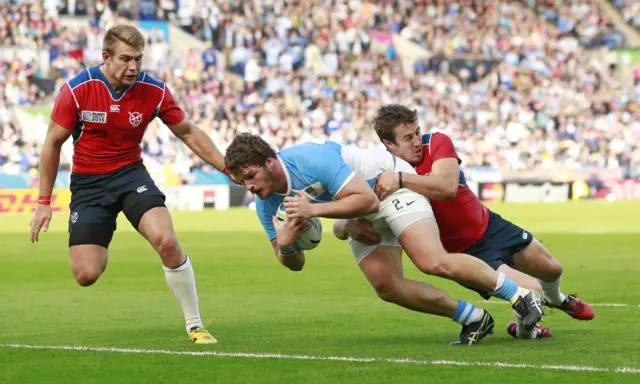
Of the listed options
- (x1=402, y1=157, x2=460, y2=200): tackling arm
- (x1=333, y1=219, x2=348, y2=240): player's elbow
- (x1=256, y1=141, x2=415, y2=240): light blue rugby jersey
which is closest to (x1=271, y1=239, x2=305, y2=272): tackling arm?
(x1=256, y1=141, x2=415, y2=240): light blue rugby jersey

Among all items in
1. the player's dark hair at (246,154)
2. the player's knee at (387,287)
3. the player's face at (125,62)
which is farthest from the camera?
the player's face at (125,62)

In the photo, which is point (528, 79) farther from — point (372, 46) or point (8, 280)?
point (8, 280)

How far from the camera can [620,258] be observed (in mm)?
18609

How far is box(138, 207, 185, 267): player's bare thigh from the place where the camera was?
9109mm

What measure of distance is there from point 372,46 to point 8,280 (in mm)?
30140

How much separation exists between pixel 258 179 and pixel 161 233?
128cm

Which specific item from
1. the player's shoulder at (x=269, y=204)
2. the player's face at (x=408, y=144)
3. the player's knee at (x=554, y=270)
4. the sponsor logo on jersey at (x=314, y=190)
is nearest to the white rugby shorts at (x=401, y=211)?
the sponsor logo on jersey at (x=314, y=190)

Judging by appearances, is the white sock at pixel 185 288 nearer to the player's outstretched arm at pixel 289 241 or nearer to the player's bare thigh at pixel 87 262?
the player's bare thigh at pixel 87 262

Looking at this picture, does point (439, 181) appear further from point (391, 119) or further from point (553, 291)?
point (553, 291)

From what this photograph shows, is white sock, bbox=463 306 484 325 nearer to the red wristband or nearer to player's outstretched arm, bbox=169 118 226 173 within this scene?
player's outstretched arm, bbox=169 118 226 173

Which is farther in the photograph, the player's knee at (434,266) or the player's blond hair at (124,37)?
the player's blond hair at (124,37)

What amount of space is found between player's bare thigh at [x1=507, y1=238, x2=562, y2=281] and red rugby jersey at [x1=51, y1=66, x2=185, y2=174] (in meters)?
3.06

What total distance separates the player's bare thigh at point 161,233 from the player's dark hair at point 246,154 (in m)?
1.10

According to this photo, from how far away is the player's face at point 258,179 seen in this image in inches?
321
